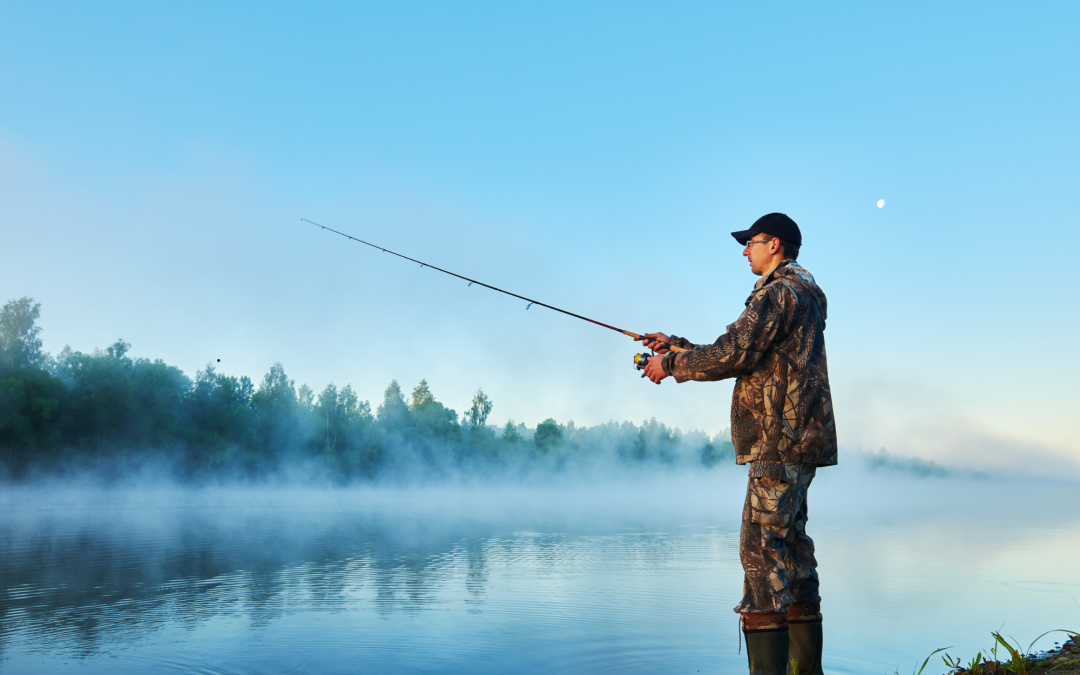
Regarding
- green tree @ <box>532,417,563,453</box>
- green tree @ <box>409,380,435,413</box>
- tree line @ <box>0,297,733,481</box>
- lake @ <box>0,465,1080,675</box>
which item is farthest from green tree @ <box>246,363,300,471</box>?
lake @ <box>0,465,1080,675</box>

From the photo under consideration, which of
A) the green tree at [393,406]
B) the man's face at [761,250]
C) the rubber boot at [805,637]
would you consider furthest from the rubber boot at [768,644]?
the green tree at [393,406]

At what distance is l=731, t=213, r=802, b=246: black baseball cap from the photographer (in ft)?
13.0

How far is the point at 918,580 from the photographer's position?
10.1m

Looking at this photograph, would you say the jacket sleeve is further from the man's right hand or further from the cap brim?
the man's right hand

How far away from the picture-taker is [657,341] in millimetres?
4543

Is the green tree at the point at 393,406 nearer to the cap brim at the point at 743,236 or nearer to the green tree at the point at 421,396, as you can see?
the green tree at the point at 421,396

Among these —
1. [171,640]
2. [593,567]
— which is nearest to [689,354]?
[171,640]

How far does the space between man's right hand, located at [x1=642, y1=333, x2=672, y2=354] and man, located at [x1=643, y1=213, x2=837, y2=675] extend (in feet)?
2.13

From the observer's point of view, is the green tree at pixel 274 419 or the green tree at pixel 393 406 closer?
the green tree at pixel 274 419

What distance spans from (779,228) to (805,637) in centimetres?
215

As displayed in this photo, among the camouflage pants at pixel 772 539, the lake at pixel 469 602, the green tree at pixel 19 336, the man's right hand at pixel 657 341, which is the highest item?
the green tree at pixel 19 336

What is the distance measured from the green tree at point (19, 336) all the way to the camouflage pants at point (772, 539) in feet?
182

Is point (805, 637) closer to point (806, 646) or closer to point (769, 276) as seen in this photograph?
point (806, 646)

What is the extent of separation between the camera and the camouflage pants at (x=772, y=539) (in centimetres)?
336
